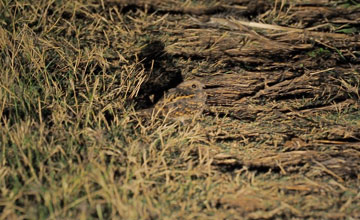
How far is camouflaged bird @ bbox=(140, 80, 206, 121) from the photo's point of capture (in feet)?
7.10

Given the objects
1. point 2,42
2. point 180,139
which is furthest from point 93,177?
point 2,42

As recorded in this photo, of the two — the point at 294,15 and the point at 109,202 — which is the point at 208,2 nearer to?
the point at 294,15

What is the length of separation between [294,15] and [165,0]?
0.81 metres

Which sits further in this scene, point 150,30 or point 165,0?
point 165,0

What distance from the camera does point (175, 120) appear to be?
213cm

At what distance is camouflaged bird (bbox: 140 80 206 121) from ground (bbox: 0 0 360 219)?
0.13 feet

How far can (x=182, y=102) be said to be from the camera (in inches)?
87.7

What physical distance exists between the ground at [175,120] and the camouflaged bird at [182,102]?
0.04m

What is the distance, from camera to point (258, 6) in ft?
9.71

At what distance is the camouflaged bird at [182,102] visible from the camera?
7.10 ft

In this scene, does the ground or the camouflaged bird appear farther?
the camouflaged bird

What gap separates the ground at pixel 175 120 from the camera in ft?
5.58

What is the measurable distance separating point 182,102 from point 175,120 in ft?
0.44

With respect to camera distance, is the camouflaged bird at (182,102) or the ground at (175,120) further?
the camouflaged bird at (182,102)
